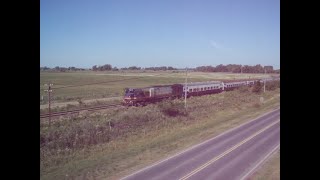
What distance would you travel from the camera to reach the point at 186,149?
14.8m

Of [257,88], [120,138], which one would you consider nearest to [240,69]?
[257,88]

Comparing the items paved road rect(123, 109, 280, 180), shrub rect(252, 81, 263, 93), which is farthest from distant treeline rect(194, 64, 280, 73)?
paved road rect(123, 109, 280, 180)

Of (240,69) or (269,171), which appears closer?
(269,171)

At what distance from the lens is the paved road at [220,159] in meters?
11.0

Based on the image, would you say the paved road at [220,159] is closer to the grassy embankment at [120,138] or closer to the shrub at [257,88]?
the grassy embankment at [120,138]

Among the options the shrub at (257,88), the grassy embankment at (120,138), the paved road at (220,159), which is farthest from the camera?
the shrub at (257,88)

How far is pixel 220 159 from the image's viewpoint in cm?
1278

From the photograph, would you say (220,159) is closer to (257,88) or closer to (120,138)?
(120,138)

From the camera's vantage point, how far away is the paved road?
1099 cm

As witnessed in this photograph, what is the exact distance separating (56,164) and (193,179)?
19.3 ft

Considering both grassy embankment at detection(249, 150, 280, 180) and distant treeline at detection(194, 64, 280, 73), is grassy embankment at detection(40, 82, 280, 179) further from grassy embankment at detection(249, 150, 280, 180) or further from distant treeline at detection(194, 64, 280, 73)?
distant treeline at detection(194, 64, 280, 73)

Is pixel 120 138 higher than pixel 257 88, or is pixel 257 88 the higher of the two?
pixel 257 88

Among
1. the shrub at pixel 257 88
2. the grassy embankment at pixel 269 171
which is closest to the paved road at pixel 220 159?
the grassy embankment at pixel 269 171
